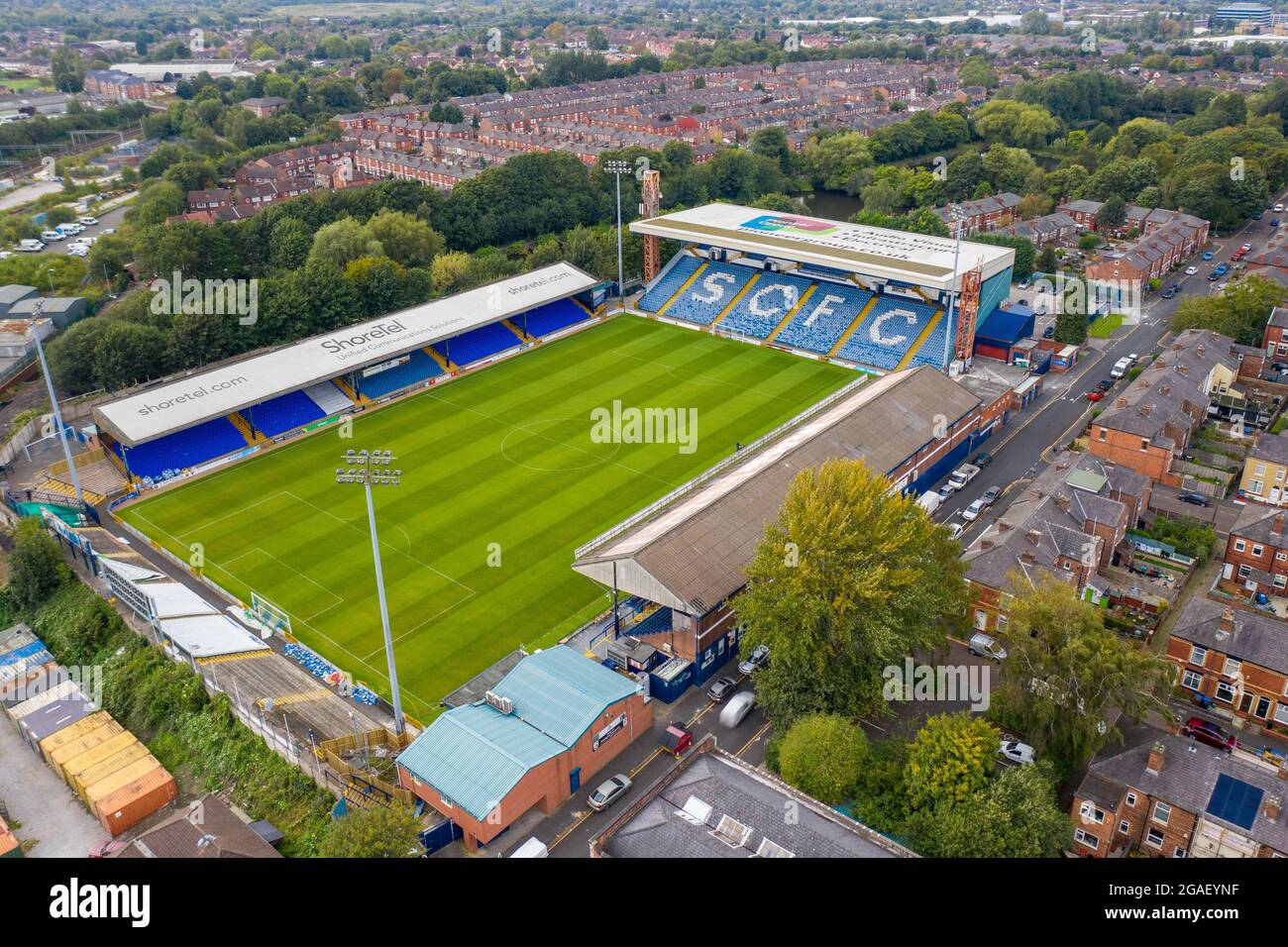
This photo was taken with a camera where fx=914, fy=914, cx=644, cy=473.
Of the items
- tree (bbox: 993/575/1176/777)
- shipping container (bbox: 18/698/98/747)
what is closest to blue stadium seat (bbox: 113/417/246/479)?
shipping container (bbox: 18/698/98/747)

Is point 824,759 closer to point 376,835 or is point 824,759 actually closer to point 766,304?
point 376,835

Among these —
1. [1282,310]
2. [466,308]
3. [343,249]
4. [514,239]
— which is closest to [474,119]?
[514,239]

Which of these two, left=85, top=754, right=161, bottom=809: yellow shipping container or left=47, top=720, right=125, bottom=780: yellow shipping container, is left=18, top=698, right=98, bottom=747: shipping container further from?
left=85, top=754, right=161, bottom=809: yellow shipping container

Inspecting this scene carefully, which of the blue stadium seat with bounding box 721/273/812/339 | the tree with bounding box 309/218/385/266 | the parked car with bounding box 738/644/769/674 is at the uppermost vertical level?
the tree with bounding box 309/218/385/266

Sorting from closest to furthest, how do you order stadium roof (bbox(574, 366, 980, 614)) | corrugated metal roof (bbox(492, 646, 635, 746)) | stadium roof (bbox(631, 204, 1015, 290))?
corrugated metal roof (bbox(492, 646, 635, 746)), stadium roof (bbox(574, 366, 980, 614)), stadium roof (bbox(631, 204, 1015, 290))

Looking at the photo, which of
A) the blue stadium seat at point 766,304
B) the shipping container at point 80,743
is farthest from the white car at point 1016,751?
the blue stadium seat at point 766,304

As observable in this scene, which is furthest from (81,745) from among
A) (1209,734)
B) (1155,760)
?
(1209,734)

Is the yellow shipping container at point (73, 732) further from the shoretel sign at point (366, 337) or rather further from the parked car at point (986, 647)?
the parked car at point (986, 647)

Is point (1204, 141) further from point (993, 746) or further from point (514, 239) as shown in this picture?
point (993, 746)
